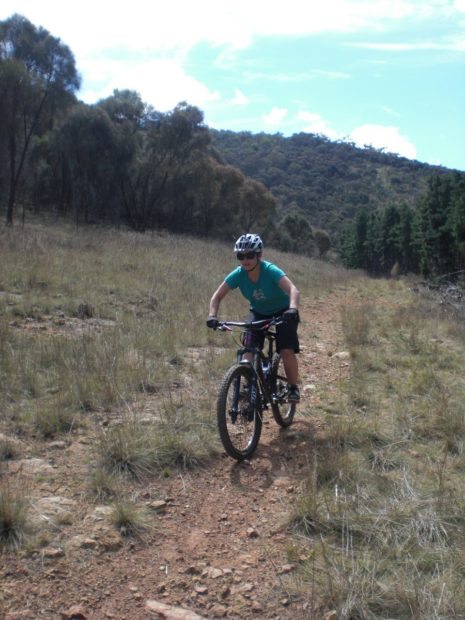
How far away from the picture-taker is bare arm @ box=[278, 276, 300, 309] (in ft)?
16.1

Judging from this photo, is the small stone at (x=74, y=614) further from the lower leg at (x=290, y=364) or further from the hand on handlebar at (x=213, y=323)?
the lower leg at (x=290, y=364)

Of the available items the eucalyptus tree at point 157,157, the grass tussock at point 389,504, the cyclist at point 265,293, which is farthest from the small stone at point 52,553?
the eucalyptus tree at point 157,157

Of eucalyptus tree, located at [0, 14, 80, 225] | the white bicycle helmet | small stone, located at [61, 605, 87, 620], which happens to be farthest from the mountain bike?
eucalyptus tree, located at [0, 14, 80, 225]

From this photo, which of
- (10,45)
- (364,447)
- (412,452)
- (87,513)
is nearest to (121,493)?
(87,513)

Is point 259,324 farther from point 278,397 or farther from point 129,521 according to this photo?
point 129,521

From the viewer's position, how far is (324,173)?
111 metres

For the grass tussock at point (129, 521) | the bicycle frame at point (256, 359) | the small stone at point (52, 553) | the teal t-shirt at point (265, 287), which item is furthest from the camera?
the teal t-shirt at point (265, 287)

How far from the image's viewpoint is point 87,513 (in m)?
3.63

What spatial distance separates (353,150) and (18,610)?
456 feet

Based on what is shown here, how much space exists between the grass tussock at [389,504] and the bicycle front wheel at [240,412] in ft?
1.84

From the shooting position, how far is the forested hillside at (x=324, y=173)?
95438 millimetres

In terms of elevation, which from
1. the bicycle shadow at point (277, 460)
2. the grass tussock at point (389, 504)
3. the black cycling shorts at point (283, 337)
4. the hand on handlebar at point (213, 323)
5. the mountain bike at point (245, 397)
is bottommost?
the bicycle shadow at point (277, 460)

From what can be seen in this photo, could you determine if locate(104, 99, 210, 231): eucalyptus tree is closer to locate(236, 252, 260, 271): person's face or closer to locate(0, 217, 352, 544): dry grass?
locate(0, 217, 352, 544): dry grass

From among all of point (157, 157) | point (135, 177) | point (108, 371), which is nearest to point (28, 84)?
point (135, 177)
